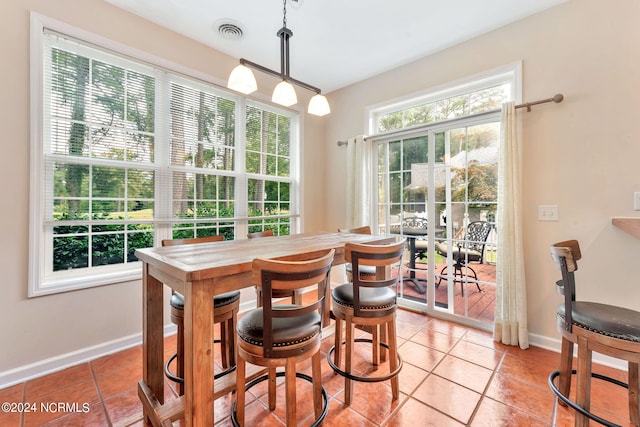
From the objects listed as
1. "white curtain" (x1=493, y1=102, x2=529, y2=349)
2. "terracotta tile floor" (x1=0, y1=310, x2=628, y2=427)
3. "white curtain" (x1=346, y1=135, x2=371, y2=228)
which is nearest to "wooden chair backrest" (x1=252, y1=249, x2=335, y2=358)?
"terracotta tile floor" (x1=0, y1=310, x2=628, y2=427)

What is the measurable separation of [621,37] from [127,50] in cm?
399

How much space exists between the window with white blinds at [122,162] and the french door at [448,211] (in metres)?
1.89

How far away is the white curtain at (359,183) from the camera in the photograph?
11.6 feet

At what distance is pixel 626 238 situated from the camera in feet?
6.63

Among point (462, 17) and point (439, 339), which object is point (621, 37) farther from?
point (439, 339)

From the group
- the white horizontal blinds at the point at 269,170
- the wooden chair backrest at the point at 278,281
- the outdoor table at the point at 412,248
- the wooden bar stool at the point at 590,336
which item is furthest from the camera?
the white horizontal blinds at the point at 269,170

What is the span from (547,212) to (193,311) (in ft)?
9.22

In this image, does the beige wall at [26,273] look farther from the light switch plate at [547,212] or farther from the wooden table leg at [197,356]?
the light switch plate at [547,212]

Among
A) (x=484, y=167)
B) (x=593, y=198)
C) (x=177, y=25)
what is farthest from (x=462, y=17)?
(x=177, y=25)

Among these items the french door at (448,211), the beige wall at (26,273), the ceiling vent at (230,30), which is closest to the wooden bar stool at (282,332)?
the beige wall at (26,273)

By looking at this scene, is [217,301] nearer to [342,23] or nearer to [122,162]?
[122,162]

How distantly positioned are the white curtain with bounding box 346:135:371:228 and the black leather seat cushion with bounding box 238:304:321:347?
226 cm

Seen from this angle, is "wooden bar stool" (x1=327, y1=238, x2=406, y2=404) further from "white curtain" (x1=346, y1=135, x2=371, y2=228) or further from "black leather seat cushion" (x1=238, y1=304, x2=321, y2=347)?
"white curtain" (x1=346, y1=135, x2=371, y2=228)

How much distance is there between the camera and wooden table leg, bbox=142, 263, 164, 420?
5.10ft
